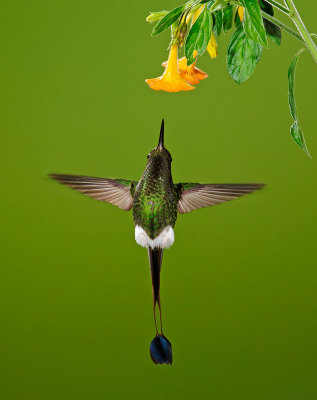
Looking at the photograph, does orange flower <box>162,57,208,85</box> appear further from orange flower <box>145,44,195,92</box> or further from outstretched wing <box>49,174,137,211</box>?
outstretched wing <box>49,174,137,211</box>

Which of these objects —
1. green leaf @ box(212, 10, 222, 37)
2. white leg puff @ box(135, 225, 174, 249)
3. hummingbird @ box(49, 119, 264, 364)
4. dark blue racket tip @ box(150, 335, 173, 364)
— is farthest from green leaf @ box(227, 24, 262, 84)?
dark blue racket tip @ box(150, 335, 173, 364)

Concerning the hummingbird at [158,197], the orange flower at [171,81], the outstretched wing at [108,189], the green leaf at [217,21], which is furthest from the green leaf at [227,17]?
the outstretched wing at [108,189]

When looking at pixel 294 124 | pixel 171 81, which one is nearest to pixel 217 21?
pixel 171 81

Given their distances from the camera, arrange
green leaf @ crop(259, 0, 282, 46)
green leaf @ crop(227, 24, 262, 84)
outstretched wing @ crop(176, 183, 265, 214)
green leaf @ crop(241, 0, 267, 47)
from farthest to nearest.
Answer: outstretched wing @ crop(176, 183, 265, 214)
green leaf @ crop(259, 0, 282, 46)
green leaf @ crop(227, 24, 262, 84)
green leaf @ crop(241, 0, 267, 47)

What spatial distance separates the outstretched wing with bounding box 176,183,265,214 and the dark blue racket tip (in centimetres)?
33

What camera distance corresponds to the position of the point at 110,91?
268 cm

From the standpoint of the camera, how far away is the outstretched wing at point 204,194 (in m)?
1.22

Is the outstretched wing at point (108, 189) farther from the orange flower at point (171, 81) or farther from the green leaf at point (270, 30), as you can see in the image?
the green leaf at point (270, 30)

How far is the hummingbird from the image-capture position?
3.91 feet

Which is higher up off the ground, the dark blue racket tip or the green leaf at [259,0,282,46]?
the green leaf at [259,0,282,46]

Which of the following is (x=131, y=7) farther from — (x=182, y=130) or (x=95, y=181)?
(x=95, y=181)

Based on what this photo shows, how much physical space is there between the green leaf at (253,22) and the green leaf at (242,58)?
116mm

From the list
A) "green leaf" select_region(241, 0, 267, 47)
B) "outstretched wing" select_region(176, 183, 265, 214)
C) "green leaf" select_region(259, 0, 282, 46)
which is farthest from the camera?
"outstretched wing" select_region(176, 183, 265, 214)

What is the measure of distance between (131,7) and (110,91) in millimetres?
419
